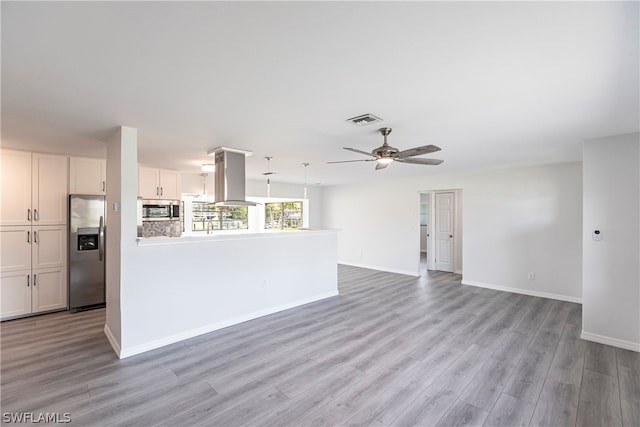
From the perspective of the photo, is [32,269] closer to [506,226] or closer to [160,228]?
[160,228]

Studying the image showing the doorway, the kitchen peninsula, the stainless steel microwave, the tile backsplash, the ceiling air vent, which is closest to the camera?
the ceiling air vent

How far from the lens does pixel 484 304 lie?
187 inches

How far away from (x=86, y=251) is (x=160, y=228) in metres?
1.09

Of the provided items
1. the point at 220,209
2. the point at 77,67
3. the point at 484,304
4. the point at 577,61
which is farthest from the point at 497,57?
the point at 220,209

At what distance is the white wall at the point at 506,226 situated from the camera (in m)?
4.94

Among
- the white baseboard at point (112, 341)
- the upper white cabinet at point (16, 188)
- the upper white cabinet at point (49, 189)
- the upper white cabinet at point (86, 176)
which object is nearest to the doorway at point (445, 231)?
the white baseboard at point (112, 341)

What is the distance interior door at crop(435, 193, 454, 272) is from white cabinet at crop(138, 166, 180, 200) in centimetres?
631

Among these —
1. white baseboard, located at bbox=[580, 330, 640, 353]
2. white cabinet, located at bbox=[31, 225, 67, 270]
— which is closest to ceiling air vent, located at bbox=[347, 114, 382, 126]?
white baseboard, located at bbox=[580, 330, 640, 353]

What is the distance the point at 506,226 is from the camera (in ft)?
18.3

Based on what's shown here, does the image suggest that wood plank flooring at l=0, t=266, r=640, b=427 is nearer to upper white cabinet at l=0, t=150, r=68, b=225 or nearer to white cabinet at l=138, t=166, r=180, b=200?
upper white cabinet at l=0, t=150, r=68, b=225

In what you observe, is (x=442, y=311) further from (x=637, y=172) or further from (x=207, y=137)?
(x=207, y=137)

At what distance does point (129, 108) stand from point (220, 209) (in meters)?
4.77

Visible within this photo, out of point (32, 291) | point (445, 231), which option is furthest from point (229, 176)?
point (445, 231)

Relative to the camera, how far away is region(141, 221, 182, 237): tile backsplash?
4.92 m
